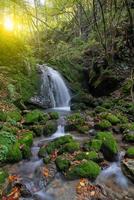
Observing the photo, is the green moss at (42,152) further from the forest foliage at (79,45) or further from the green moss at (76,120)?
the forest foliage at (79,45)

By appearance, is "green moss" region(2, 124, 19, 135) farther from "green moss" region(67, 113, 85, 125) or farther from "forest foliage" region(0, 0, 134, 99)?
"forest foliage" region(0, 0, 134, 99)

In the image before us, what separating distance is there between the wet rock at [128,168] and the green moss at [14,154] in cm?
273

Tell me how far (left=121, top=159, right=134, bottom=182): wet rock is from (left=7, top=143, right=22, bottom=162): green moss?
2735 mm

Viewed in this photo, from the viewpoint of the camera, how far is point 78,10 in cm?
2064

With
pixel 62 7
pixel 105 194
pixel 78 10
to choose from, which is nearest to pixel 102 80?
pixel 62 7

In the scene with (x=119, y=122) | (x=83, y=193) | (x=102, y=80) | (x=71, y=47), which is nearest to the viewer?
(x=83, y=193)

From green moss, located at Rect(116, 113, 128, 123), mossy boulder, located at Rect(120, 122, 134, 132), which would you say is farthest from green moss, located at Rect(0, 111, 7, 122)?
green moss, located at Rect(116, 113, 128, 123)

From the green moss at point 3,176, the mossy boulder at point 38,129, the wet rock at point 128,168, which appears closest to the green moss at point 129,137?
the wet rock at point 128,168

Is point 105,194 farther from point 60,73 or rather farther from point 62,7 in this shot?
point 60,73

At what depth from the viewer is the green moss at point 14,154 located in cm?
694

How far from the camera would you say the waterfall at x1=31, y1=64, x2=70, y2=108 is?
14.0 metres

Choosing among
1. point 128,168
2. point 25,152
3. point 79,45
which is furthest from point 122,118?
point 79,45

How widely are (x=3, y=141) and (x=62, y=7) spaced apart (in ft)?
29.8

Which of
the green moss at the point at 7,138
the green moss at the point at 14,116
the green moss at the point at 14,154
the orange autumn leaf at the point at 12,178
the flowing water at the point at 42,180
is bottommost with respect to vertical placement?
the flowing water at the point at 42,180
